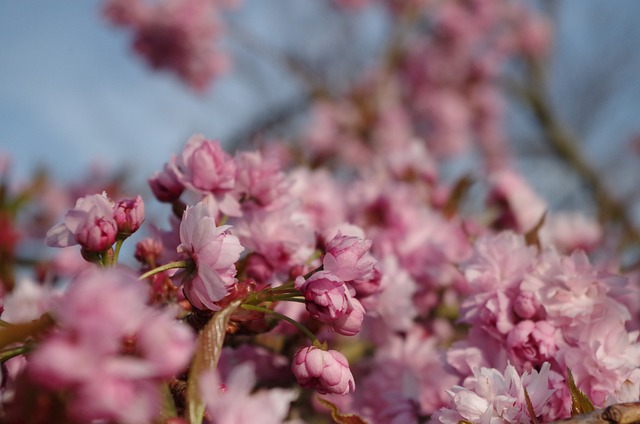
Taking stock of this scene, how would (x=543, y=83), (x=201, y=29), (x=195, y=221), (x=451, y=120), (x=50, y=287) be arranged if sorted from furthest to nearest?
(x=543, y=83) → (x=451, y=120) → (x=201, y=29) → (x=50, y=287) → (x=195, y=221)

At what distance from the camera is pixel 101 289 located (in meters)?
0.39

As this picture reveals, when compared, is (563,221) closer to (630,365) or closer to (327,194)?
(327,194)

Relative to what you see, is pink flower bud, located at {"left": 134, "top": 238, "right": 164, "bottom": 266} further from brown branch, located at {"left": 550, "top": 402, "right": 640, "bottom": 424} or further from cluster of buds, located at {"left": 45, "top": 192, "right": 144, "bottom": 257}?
brown branch, located at {"left": 550, "top": 402, "right": 640, "bottom": 424}

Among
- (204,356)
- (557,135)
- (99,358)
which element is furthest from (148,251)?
(557,135)

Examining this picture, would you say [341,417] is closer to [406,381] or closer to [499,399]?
[499,399]

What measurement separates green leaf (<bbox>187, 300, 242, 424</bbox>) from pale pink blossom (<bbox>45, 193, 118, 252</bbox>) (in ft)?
0.45

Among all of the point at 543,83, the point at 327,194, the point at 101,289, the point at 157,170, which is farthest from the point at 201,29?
the point at 543,83

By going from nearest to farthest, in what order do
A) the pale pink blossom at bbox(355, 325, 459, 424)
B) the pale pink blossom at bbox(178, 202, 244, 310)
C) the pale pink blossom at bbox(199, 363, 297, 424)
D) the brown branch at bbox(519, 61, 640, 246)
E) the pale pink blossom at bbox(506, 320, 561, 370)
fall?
the pale pink blossom at bbox(199, 363, 297, 424) < the pale pink blossom at bbox(178, 202, 244, 310) < the pale pink blossom at bbox(506, 320, 561, 370) < the pale pink blossom at bbox(355, 325, 459, 424) < the brown branch at bbox(519, 61, 640, 246)

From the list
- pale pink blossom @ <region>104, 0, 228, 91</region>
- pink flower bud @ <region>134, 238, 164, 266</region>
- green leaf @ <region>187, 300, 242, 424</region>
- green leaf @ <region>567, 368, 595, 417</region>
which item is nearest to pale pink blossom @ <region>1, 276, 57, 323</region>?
Answer: pink flower bud @ <region>134, 238, 164, 266</region>

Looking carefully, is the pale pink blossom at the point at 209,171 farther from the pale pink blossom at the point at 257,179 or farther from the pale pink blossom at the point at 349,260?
the pale pink blossom at the point at 349,260

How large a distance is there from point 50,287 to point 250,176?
24.1 inches

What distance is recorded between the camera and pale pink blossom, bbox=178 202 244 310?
63 cm

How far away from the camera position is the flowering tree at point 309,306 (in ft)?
1.39

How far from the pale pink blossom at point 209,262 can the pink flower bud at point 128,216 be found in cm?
6
